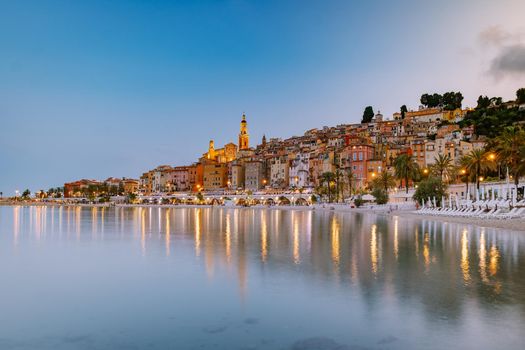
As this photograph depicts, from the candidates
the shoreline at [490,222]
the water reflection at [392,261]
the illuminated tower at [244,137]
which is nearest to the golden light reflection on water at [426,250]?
the water reflection at [392,261]

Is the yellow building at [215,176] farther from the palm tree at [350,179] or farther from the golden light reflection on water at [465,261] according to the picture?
the golden light reflection on water at [465,261]

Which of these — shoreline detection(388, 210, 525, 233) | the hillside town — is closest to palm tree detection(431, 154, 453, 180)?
the hillside town

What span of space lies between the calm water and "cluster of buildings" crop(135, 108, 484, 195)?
254 feet

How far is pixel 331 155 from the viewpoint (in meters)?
114

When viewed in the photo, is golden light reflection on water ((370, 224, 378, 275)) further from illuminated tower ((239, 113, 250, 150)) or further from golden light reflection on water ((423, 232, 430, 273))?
illuminated tower ((239, 113, 250, 150))

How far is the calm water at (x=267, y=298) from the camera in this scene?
9.04 meters

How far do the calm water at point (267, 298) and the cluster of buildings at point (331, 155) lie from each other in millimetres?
77375

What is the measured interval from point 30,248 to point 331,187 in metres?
78.9

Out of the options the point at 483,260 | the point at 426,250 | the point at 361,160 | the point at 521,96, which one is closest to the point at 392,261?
the point at 483,260

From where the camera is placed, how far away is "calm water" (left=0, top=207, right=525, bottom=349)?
356 inches

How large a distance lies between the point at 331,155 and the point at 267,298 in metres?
103

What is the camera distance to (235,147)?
608ft

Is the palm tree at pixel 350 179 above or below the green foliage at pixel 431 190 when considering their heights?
above

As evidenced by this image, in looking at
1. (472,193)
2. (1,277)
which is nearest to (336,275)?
(1,277)
